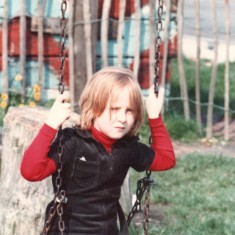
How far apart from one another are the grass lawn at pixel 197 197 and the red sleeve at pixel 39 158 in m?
1.79

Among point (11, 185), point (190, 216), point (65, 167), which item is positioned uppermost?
point (65, 167)

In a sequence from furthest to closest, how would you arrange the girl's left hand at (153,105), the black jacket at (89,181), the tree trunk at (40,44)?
the tree trunk at (40,44) < the girl's left hand at (153,105) < the black jacket at (89,181)

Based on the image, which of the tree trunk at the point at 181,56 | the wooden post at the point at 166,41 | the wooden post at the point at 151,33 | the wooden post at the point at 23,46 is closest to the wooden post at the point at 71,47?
the wooden post at the point at 23,46

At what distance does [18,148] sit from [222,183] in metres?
2.08

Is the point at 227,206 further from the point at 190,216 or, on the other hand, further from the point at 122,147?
the point at 122,147

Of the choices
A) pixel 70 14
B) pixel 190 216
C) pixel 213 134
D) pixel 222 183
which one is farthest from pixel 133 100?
pixel 213 134

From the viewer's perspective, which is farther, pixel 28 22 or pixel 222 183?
pixel 28 22

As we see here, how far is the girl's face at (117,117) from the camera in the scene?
3.33m

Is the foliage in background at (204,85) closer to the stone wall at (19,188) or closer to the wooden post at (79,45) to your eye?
the wooden post at (79,45)

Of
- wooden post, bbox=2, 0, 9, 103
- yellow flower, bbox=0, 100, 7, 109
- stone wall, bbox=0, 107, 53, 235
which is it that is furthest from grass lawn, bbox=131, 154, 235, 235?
wooden post, bbox=2, 0, 9, 103

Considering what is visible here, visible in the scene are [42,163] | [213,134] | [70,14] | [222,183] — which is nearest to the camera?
[42,163]

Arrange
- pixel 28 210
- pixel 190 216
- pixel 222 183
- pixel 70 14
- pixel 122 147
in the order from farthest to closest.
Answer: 1. pixel 70 14
2. pixel 222 183
3. pixel 190 216
4. pixel 28 210
5. pixel 122 147

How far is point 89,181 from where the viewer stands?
341cm

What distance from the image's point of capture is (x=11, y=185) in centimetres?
480
